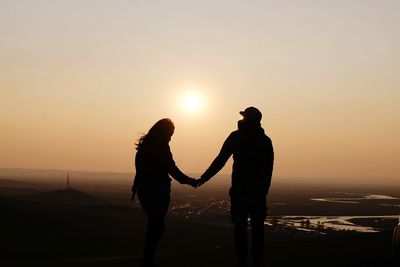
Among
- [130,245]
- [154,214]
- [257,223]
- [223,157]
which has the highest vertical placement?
[223,157]

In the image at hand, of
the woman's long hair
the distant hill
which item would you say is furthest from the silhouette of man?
the distant hill

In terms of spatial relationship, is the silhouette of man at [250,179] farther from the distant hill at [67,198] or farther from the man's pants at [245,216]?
the distant hill at [67,198]

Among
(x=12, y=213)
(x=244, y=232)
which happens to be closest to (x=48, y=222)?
(x=12, y=213)

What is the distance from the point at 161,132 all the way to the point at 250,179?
55.8 inches

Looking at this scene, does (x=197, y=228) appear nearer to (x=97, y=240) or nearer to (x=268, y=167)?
(x=97, y=240)

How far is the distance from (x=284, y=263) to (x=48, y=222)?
24.9 m

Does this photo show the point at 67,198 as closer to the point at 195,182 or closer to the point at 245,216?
the point at 195,182

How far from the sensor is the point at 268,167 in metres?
9.68

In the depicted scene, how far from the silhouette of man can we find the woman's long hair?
934mm

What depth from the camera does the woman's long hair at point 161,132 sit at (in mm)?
9688

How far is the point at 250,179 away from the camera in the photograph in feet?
31.3

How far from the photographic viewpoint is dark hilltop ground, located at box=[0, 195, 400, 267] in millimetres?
12000

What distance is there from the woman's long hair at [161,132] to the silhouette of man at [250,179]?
3.06ft

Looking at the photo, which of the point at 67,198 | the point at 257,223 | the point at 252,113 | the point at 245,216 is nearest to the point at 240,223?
the point at 245,216
